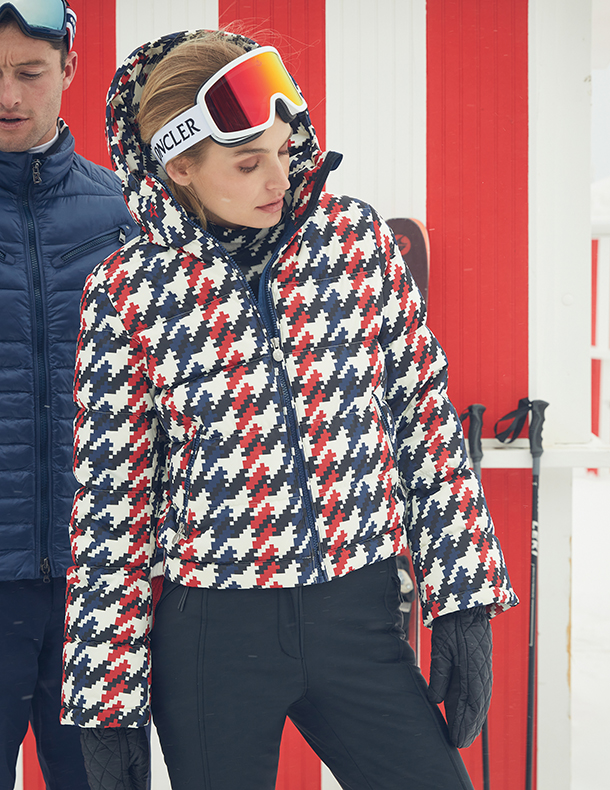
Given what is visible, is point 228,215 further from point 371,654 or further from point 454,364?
point 454,364

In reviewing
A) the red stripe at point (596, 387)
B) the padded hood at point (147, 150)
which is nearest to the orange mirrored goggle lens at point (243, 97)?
the padded hood at point (147, 150)

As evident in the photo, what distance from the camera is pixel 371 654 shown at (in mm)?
1080

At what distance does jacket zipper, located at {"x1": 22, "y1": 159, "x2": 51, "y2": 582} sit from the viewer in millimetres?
1438

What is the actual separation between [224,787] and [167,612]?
0.89ft

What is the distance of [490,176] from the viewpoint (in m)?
2.34

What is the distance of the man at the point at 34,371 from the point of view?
55.8 inches

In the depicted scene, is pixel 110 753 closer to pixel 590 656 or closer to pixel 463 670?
pixel 463 670

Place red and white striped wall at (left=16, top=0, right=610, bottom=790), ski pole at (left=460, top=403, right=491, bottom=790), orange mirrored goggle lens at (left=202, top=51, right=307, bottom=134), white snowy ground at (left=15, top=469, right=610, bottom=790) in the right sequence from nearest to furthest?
orange mirrored goggle lens at (left=202, top=51, right=307, bottom=134), ski pole at (left=460, top=403, right=491, bottom=790), red and white striped wall at (left=16, top=0, right=610, bottom=790), white snowy ground at (left=15, top=469, right=610, bottom=790)

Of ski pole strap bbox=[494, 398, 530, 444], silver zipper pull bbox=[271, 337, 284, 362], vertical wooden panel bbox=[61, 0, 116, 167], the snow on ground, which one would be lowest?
the snow on ground

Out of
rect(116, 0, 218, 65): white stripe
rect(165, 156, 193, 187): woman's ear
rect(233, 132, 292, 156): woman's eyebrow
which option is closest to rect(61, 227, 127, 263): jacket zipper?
rect(165, 156, 193, 187): woman's ear

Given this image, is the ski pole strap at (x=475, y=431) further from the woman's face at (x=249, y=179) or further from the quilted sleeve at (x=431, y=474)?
the woman's face at (x=249, y=179)

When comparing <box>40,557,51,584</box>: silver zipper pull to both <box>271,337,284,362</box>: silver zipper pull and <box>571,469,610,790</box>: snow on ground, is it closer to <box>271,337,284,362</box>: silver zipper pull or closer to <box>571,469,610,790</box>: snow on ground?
<box>271,337,284,362</box>: silver zipper pull

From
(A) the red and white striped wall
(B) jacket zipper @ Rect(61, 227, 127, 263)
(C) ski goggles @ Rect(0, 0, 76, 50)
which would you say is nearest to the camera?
(C) ski goggles @ Rect(0, 0, 76, 50)

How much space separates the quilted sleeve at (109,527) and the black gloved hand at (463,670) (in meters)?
0.48
